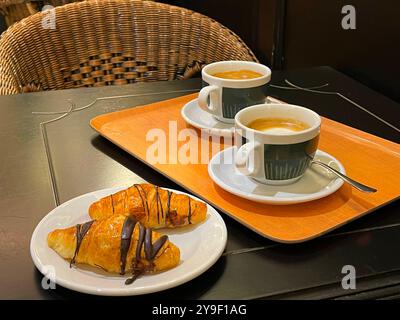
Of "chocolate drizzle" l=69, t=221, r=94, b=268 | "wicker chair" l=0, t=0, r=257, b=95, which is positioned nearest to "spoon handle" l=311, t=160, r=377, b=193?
"chocolate drizzle" l=69, t=221, r=94, b=268

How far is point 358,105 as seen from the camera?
1096mm

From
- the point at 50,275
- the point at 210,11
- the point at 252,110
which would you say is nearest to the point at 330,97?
the point at 252,110

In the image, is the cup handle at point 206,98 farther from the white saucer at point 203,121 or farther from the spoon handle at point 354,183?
the spoon handle at point 354,183

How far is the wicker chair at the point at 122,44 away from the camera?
4.97 feet

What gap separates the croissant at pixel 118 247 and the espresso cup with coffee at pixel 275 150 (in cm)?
20

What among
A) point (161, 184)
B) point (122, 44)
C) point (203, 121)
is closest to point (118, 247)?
point (161, 184)

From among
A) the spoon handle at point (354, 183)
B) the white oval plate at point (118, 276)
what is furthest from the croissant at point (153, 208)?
the spoon handle at point (354, 183)

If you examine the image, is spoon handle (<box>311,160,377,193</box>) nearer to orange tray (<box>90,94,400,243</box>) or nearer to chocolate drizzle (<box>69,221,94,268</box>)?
orange tray (<box>90,94,400,243</box>)

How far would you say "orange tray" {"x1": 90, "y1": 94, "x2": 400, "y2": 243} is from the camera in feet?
2.23

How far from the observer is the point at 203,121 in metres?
0.99

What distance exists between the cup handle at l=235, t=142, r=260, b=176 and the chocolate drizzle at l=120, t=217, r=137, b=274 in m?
0.20

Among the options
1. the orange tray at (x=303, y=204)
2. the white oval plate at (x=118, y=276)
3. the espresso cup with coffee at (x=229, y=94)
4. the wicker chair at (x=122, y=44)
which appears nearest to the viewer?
the white oval plate at (x=118, y=276)

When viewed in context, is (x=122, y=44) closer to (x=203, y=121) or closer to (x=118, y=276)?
(x=203, y=121)

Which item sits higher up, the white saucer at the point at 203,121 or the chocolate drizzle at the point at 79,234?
the chocolate drizzle at the point at 79,234
